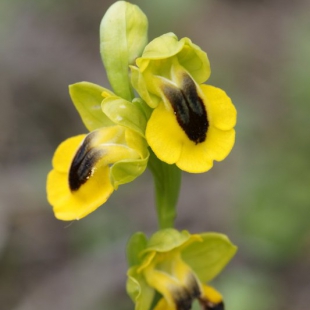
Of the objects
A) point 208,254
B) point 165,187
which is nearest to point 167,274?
point 208,254

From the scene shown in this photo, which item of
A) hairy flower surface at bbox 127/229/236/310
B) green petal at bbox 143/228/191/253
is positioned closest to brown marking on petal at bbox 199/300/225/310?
hairy flower surface at bbox 127/229/236/310

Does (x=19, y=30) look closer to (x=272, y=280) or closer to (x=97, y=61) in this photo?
(x=97, y=61)

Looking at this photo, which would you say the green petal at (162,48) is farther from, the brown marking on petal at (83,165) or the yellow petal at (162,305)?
the yellow petal at (162,305)

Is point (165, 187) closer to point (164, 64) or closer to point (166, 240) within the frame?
point (166, 240)

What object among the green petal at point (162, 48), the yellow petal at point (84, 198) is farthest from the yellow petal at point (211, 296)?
the green petal at point (162, 48)

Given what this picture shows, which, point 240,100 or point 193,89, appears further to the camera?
point 240,100

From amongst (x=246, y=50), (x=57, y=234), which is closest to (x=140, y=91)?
(x=57, y=234)

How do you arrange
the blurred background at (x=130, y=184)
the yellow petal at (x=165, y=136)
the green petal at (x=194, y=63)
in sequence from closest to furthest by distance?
the yellow petal at (x=165, y=136)
the green petal at (x=194, y=63)
the blurred background at (x=130, y=184)
